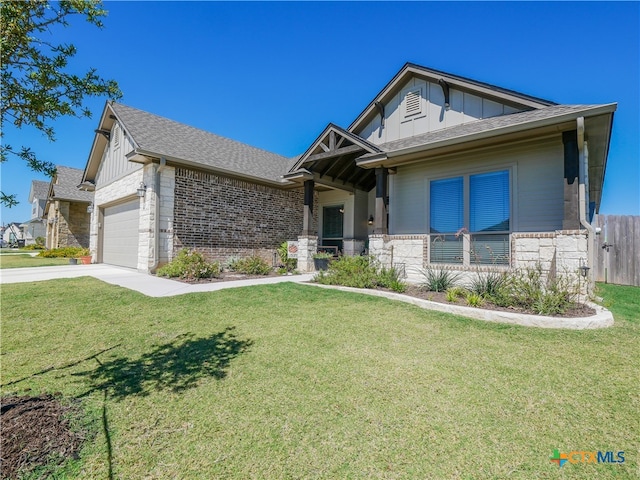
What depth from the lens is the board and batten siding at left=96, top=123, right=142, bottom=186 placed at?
11.9 meters

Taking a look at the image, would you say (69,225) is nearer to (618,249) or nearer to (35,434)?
(35,434)

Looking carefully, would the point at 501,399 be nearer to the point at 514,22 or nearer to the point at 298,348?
the point at 298,348

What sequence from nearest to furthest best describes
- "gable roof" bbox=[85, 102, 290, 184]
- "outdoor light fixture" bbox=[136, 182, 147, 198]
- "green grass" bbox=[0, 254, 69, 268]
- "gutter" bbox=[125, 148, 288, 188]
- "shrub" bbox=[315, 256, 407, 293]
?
"shrub" bbox=[315, 256, 407, 293], "gutter" bbox=[125, 148, 288, 188], "outdoor light fixture" bbox=[136, 182, 147, 198], "gable roof" bbox=[85, 102, 290, 184], "green grass" bbox=[0, 254, 69, 268]

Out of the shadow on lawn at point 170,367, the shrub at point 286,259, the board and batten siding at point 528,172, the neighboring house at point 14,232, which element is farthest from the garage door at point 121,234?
the neighboring house at point 14,232

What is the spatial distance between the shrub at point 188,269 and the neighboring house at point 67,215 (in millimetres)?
17634

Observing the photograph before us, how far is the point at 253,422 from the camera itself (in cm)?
252

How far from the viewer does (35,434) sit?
229 centimetres

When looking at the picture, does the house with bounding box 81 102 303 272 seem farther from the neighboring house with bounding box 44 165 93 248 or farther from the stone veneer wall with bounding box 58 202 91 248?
the stone veneer wall with bounding box 58 202 91 248

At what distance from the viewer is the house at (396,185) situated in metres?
7.17

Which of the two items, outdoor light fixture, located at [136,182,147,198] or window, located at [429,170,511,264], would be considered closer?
window, located at [429,170,511,264]

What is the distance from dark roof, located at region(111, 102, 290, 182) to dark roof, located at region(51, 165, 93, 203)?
44.8 ft

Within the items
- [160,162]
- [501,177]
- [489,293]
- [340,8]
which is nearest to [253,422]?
[489,293]
